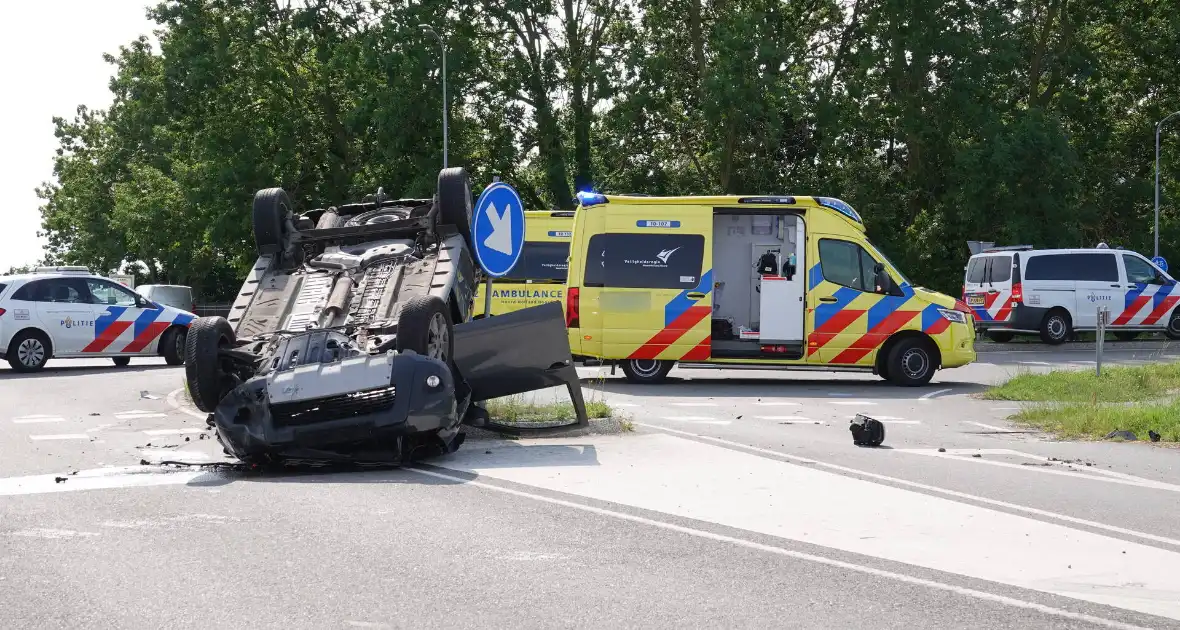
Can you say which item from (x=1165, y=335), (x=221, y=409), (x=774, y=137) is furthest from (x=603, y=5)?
(x=221, y=409)

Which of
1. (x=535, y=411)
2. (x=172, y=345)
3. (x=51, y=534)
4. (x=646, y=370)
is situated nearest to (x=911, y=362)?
(x=646, y=370)

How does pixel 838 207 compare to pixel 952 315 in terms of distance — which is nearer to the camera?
pixel 838 207

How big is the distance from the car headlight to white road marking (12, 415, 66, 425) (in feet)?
37.3

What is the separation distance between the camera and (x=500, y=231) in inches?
481

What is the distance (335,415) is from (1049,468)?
5274 millimetres

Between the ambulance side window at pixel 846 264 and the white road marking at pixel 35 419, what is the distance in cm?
993

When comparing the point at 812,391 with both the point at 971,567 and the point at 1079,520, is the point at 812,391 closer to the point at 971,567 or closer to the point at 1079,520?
the point at 1079,520

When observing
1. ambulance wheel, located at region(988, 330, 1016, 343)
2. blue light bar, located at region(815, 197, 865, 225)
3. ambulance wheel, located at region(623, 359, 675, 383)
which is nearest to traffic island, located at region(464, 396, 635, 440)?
ambulance wheel, located at region(623, 359, 675, 383)

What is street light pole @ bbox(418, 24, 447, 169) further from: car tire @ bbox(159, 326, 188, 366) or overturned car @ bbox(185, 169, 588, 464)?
overturned car @ bbox(185, 169, 588, 464)

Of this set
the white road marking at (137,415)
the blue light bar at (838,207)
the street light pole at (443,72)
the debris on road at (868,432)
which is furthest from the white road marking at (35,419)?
the street light pole at (443,72)

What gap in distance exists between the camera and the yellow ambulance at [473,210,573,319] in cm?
2348

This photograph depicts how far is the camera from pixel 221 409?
977cm

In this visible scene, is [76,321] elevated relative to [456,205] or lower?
lower

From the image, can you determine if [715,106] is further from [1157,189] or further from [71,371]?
[71,371]
